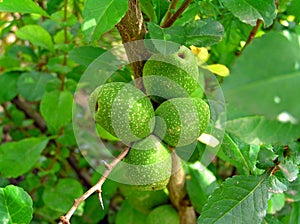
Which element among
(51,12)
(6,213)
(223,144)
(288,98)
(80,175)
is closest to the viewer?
(288,98)

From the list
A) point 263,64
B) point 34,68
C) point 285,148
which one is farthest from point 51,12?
point 263,64

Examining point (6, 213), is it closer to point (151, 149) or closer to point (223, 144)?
point (151, 149)

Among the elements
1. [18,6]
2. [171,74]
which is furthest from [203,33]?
[18,6]

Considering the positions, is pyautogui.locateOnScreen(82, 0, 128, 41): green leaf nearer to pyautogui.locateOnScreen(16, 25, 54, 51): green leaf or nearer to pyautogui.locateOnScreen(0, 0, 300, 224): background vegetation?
pyautogui.locateOnScreen(0, 0, 300, 224): background vegetation

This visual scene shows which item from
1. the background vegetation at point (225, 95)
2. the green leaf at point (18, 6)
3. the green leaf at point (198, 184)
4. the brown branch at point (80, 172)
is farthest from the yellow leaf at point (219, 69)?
the brown branch at point (80, 172)

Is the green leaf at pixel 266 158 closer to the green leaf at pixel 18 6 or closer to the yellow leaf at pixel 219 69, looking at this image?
the yellow leaf at pixel 219 69

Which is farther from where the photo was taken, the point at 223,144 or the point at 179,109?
the point at 223,144
